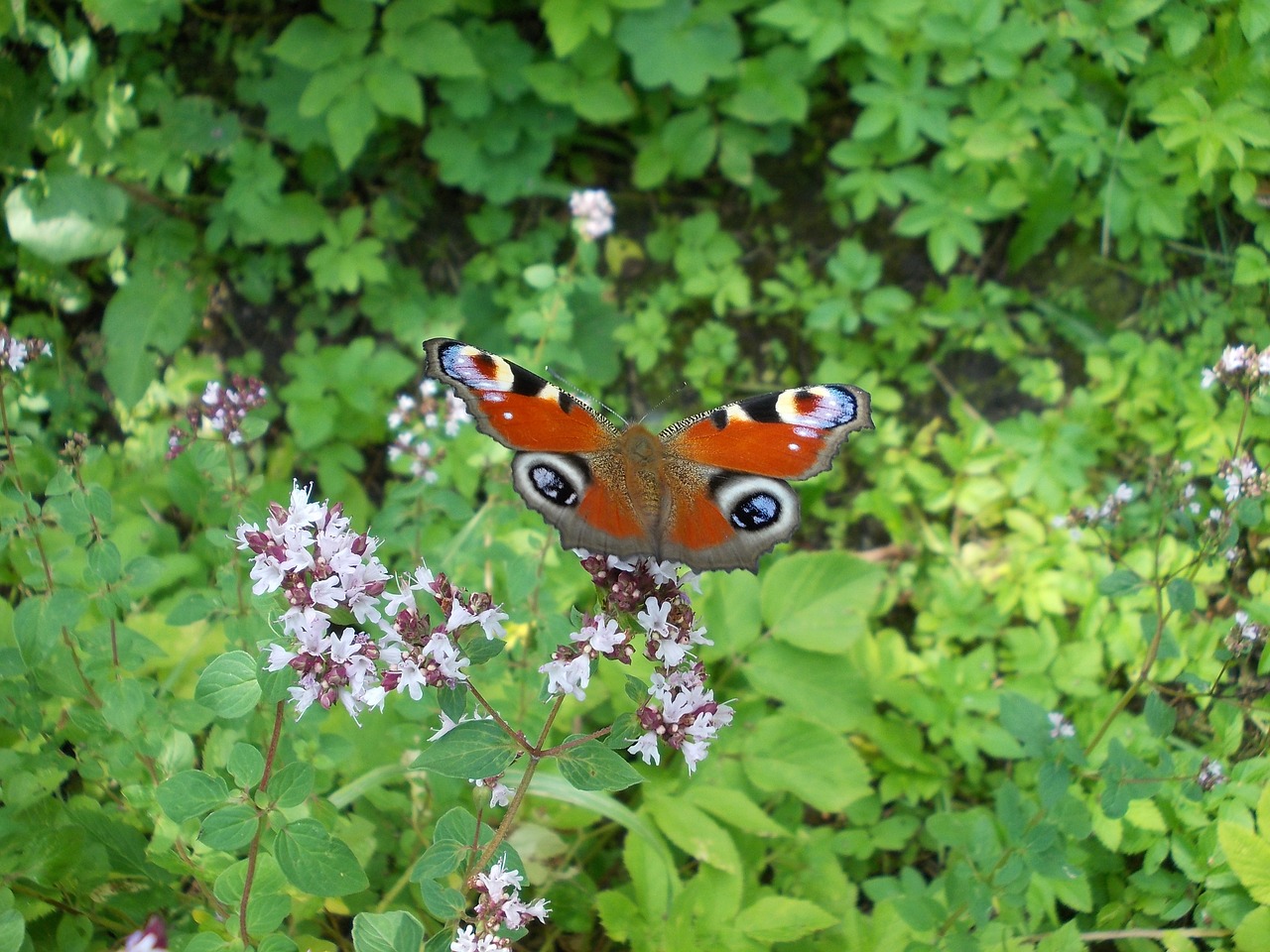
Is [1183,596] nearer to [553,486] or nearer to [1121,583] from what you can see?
[1121,583]

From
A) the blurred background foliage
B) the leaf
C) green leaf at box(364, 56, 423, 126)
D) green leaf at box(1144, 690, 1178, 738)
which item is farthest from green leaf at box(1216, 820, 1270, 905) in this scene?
green leaf at box(364, 56, 423, 126)

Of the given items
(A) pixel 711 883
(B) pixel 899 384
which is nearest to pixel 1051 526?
(B) pixel 899 384

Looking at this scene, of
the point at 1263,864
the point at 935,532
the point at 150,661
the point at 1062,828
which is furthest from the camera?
the point at 935,532

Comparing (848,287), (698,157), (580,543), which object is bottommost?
(580,543)

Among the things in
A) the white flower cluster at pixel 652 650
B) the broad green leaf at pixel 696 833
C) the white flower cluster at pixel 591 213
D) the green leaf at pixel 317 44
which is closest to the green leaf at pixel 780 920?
the broad green leaf at pixel 696 833

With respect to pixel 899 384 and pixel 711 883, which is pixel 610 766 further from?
pixel 899 384

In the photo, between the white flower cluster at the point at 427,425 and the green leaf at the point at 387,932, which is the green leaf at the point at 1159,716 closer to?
the green leaf at the point at 387,932

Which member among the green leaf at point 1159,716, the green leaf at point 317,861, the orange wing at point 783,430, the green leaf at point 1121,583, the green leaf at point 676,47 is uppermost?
the green leaf at point 676,47
